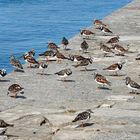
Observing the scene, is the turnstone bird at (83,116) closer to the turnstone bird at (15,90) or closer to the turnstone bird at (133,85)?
the turnstone bird at (15,90)

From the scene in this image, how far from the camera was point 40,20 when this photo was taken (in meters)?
30.9

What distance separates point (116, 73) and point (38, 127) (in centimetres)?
474

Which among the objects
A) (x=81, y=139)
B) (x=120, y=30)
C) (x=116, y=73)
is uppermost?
(x=120, y=30)

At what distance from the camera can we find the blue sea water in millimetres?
23656

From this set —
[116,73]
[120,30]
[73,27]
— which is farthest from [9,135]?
[73,27]

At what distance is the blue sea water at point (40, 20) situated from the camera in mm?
23656

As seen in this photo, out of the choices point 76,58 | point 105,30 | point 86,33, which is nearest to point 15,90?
point 76,58

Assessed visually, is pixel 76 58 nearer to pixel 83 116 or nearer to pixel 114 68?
pixel 114 68

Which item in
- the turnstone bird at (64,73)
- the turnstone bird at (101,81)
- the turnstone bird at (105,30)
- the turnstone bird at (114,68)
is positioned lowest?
the turnstone bird at (101,81)

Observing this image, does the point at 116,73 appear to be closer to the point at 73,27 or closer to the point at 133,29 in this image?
the point at 133,29

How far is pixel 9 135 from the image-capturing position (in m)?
9.26

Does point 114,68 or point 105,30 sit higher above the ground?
point 105,30


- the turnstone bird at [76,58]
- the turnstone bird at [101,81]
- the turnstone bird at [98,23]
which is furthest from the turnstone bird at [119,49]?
the turnstone bird at [98,23]

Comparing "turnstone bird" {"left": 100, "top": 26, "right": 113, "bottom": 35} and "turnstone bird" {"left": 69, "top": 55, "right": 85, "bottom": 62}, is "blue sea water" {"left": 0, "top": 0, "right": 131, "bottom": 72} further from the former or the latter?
"turnstone bird" {"left": 69, "top": 55, "right": 85, "bottom": 62}
